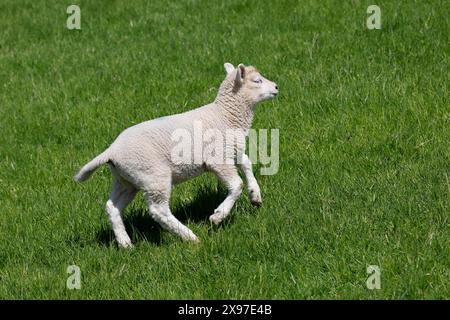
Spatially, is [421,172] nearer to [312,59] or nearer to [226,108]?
[226,108]

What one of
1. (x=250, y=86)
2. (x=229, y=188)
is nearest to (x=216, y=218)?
(x=229, y=188)

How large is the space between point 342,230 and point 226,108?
131cm

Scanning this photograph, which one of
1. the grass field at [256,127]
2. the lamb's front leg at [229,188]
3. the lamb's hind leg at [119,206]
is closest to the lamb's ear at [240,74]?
the lamb's front leg at [229,188]

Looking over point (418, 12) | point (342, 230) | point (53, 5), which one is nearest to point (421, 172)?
point (342, 230)

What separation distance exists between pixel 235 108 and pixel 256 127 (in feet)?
5.15

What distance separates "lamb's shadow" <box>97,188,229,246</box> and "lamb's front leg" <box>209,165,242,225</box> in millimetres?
243

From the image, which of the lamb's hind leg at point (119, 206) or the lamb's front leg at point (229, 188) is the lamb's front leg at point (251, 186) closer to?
the lamb's front leg at point (229, 188)

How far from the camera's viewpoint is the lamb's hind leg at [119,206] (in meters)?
6.08

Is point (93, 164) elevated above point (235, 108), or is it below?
below

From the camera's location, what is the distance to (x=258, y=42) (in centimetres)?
960

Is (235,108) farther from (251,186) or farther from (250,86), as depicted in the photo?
(251,186)

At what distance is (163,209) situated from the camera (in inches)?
233

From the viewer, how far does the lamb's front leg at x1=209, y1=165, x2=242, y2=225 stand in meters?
6.02

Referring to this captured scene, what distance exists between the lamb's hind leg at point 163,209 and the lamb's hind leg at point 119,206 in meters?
0.31
